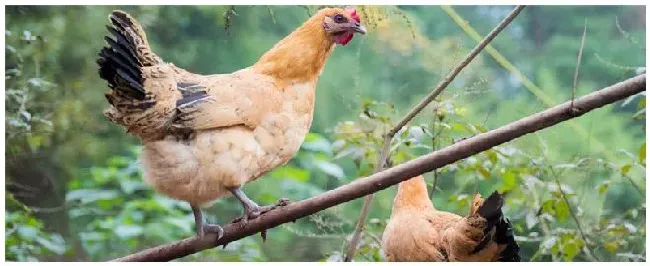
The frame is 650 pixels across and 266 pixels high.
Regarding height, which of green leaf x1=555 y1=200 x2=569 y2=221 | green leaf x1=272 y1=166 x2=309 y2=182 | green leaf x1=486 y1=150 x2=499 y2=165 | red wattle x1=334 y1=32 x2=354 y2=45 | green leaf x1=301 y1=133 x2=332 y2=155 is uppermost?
red wattle x1=334 y1=32 x2=354 y2=45

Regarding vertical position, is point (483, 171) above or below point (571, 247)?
above

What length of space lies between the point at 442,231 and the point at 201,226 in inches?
20.5

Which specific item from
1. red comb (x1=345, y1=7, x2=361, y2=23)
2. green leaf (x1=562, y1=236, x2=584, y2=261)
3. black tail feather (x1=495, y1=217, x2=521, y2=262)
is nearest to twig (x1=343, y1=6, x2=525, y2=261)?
red comb (x1=345, y1=7, x2=361, y2=23)

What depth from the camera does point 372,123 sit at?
2395mm

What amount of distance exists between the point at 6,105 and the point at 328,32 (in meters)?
0.80

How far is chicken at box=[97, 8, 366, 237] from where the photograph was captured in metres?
1.94

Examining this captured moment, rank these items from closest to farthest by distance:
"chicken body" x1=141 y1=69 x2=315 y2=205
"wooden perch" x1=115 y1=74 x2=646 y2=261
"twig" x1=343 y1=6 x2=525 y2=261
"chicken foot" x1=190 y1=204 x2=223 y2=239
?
"wooden perch" x1=115 y1=74 x2=646 y2=261 < "chicken body" x1=141 y1=69 x2=315 y2=205 < "chicken foot" x1=190 y1=204 x2=223 y2=239 < "twig" x1=343 y1=6 x2=525 y2=261

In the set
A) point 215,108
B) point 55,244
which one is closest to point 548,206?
point 215,108

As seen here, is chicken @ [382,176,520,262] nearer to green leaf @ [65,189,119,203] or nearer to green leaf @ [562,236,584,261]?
green leaf @ [562,236,584,261]

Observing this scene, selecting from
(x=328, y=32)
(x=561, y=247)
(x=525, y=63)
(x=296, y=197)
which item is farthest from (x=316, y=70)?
(x=561, y=247)

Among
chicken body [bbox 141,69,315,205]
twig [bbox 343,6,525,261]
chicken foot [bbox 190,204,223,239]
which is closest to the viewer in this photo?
chicken body [bbox 141,69,315,205]

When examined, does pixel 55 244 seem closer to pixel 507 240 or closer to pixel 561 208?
pixel 507 240

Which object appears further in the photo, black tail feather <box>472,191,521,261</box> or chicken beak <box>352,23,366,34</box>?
chicken beak <box>352,23,366,34</box>
